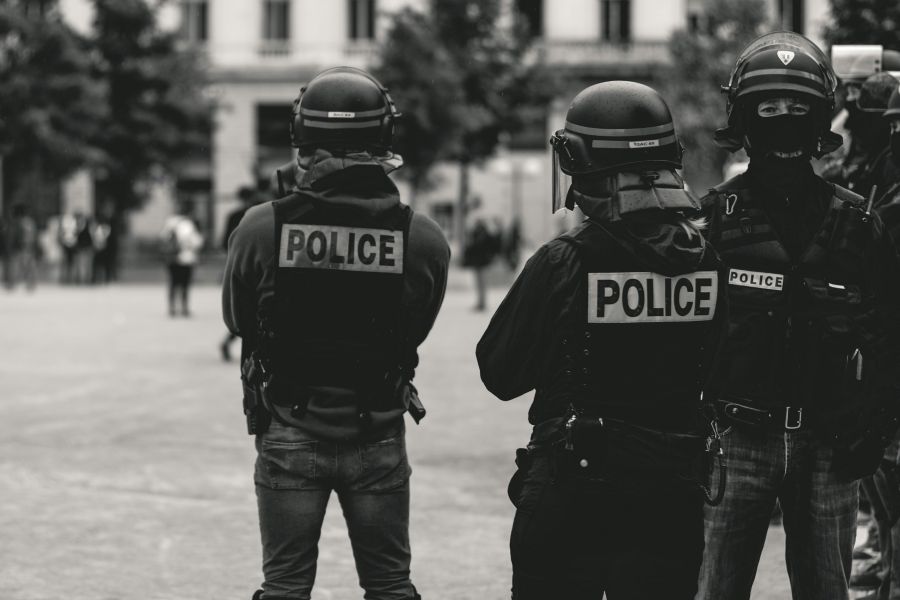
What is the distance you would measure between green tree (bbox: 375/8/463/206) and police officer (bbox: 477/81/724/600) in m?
26.6

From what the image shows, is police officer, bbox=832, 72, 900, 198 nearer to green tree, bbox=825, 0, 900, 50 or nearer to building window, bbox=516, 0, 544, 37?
green tree, bbox=825, 0, 900, 50

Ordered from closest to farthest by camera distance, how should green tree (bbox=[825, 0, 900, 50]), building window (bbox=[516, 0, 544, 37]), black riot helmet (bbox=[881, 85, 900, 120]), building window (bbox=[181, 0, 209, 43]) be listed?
1. black riot helmet (bbox=[881, 85, 900, 120])
2. green tree (bbox=[825, 0, 900, 50])
3. building window (bbox=[516, 0, 544, 37])
4. building window (bbox=[181, 0, 209, 43])

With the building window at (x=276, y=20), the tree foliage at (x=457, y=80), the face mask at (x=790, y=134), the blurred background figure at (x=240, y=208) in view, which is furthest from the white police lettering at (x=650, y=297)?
the building window at (x=276, y=20)

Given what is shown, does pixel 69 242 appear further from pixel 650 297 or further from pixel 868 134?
pixel 650 297

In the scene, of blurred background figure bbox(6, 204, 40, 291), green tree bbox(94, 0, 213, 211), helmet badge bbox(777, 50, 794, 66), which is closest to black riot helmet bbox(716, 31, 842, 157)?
helmet badge bbox(777, 50, 794, 66)

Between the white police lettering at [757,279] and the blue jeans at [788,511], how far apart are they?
39cm

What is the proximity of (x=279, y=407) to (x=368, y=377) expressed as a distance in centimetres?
25

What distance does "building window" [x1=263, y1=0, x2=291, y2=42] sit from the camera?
44812 mm

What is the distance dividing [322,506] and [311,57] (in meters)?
42.0

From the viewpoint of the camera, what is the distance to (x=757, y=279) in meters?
3.61

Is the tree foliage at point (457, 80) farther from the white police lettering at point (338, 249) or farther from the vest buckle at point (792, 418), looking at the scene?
the vest buckle at point (792, 418)

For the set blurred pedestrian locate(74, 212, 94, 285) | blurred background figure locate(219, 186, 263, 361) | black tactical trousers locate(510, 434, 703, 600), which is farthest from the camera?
blurred pedestrian locate(74, 212, 94, 285)

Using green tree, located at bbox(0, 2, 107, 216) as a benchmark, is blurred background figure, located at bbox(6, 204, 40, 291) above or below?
below

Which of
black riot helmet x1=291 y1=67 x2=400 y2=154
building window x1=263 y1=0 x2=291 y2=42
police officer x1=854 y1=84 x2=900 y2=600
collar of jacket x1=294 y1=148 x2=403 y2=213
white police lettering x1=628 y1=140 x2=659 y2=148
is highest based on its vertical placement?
building window x1=263 y1=0 x2=291 y2=42
